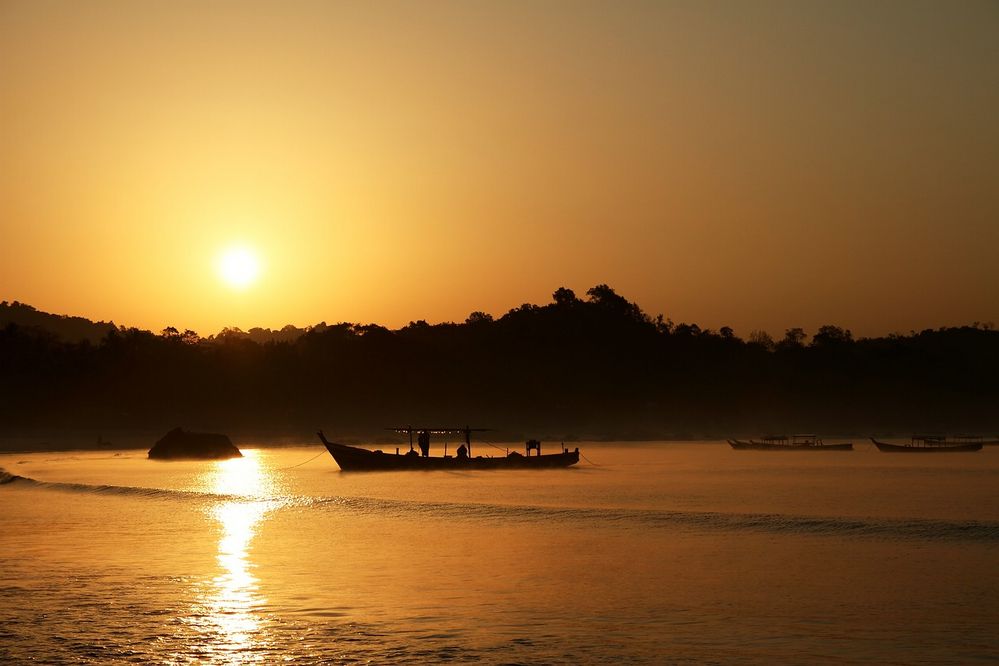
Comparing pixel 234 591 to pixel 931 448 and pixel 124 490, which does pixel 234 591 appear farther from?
pixel 931 448

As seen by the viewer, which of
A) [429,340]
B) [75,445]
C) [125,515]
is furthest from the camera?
[429,340]

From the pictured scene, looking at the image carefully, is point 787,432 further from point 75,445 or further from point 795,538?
point 795,538

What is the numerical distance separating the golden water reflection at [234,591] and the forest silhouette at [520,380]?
300ft

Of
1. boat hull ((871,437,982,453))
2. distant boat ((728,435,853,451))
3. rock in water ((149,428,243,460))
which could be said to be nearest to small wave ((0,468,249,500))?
rock in water ((149,428,243,460))

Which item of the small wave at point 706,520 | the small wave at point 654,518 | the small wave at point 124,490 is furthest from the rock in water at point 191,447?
the small wave at point 706,520

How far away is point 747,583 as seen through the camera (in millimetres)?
20156

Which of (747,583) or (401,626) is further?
(747,583)

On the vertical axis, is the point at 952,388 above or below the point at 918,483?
above

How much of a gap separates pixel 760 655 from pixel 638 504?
80.4 ft

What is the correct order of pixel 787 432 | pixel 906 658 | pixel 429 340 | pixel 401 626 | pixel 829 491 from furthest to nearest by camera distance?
pixel 429 340 → pixel 787 432 → pixel 829 491 → pixel 401 626 → pixel 906 658

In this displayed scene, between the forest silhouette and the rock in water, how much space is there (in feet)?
160

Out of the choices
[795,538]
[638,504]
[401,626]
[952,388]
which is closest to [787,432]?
[952,388]

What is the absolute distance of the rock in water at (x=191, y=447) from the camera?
7675 cm

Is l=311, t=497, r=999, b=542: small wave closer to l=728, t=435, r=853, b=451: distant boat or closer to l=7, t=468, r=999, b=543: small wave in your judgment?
l=7, t=468, r=999, b=543: small wave
